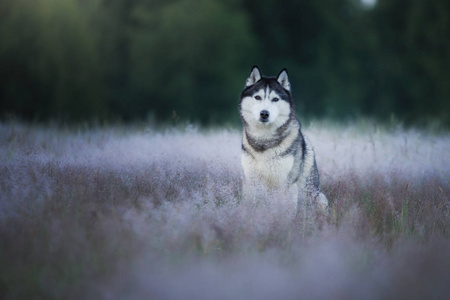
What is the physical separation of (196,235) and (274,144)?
1.88 metres

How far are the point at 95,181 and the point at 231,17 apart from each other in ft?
41.9

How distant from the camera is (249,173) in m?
4.90

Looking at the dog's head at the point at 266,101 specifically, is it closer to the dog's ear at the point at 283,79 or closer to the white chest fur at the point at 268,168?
the dog's ear at the point at 283,79

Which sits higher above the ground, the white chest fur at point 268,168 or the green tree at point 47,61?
the green tree at point 47,61

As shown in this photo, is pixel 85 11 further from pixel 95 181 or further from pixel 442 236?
pixel 442 236

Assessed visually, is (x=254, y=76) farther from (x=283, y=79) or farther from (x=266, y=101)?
(x=266, y=101)

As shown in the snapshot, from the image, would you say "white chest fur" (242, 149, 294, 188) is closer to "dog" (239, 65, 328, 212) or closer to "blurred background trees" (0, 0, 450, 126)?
"dog" (239, 65, 328, 212)

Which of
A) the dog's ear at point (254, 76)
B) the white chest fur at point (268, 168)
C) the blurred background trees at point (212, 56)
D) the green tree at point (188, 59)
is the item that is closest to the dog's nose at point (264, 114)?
the white chest fur at point (268, 168)

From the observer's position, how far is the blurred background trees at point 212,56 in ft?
40.3

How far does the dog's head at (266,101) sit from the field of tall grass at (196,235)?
0.98 meters

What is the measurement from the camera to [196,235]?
3490mm

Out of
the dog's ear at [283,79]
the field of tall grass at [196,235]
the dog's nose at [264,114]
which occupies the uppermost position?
the dog's ear at [283,79]

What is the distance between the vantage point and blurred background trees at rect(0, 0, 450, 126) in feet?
40.3

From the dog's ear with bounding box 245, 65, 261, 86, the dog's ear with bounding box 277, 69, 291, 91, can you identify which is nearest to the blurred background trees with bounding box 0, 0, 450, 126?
the dog's ear with bounding box 277, 69, 291, 91
